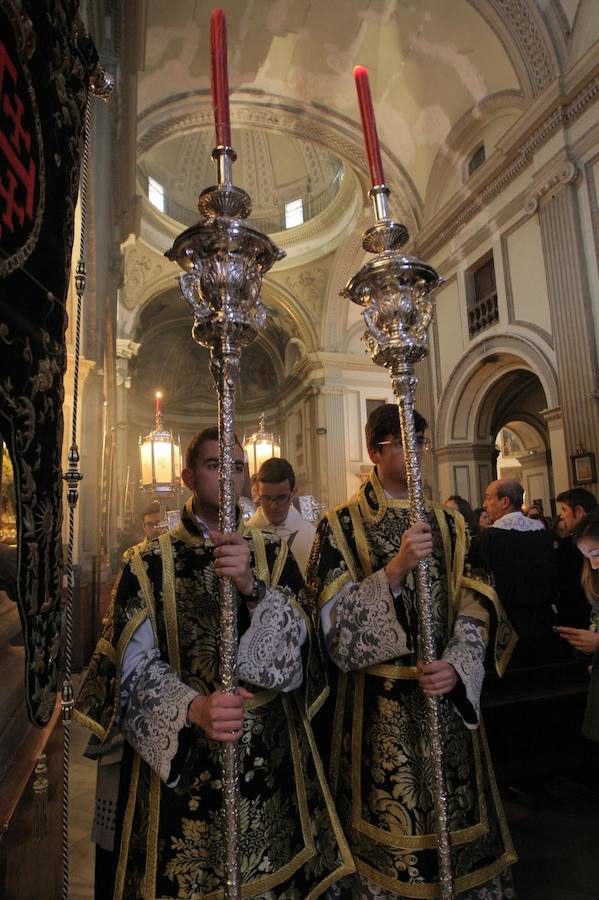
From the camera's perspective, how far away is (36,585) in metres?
1.04

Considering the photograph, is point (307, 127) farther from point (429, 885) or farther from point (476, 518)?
point (429, 885)

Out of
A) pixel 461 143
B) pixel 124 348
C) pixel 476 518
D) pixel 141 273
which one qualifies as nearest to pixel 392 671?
pixel 476 518

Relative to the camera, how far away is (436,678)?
5.27 feet

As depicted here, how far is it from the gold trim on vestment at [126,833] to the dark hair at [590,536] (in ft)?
5.60

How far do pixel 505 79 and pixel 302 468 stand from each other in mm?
12259

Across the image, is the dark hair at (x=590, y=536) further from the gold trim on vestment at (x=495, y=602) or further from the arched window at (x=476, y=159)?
the arched window at (x=476, y=159)

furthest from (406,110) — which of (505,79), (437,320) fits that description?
(437,320)

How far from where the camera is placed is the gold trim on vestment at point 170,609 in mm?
1622

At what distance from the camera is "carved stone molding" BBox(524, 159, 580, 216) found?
25.1 ft

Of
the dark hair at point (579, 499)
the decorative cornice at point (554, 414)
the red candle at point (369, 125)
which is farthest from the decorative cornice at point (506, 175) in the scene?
the red candle at point (369, 125)

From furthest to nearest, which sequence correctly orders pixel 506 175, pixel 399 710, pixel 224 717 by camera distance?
pixel 506 175 → pixel 399 710 → pixel 224 717

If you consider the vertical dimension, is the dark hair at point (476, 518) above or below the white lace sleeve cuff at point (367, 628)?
above

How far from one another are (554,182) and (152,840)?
886 cm

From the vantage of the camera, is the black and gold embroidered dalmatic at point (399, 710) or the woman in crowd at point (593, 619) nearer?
the black and gold embroidered dalmatic at point (399, 710)
